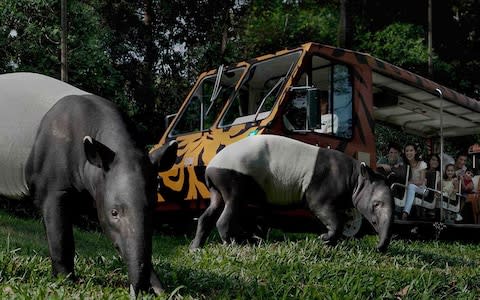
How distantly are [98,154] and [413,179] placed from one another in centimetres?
800

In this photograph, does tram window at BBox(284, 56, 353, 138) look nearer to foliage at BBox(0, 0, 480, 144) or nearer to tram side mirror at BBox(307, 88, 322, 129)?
tram side mirror at BBox(307, 88, 322, 129)

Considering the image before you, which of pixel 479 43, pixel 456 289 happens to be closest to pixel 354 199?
pixel 456 289

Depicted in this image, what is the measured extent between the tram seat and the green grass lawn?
2946mm

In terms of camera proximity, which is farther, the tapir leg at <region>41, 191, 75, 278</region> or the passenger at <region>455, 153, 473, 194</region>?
the passenger at <region>455, 153, 473, 194</region>

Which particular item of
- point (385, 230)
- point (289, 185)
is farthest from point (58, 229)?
point (385, 230)

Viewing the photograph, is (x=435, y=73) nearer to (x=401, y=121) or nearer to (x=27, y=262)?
(x=401, y=121)

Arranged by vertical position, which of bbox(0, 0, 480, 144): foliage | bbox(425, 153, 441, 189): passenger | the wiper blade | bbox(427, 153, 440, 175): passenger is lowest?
bbox(425, 153, 441, 189): passenger

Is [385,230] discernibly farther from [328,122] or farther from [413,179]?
[413,179]

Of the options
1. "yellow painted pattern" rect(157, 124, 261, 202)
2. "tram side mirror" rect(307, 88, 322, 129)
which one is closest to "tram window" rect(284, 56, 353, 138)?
"tram side mirror" rect(307, 88, 322, 129)

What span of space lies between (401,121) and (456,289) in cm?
737

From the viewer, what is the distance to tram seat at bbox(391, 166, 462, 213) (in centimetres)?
1040

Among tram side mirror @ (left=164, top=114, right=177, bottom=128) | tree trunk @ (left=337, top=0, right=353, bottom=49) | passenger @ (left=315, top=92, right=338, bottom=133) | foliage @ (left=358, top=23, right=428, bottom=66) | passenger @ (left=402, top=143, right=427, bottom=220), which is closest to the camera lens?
passenger @ (left=315, top=92, right=338, bottom=133)

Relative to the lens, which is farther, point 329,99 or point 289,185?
point 329,99

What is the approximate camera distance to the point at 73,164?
4109mm
